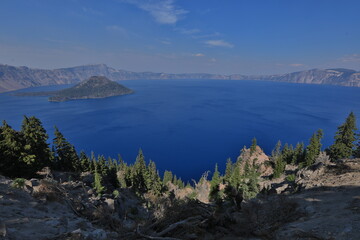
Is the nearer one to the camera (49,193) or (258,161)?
(49,193)

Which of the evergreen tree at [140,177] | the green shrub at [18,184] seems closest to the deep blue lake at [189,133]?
the evergreen tree at [140,177]

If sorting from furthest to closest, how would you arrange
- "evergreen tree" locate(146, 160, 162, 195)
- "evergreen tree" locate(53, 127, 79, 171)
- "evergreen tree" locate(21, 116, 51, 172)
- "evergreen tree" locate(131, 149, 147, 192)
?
"evergreen tree" locate(131, 149, 147, 192), "evergreen tree" locate(146, 160, 162, 195), "evergreen tree" locate(53, 127, 79, 171), "evergreen tree" locate(21, 116, 51, 172)

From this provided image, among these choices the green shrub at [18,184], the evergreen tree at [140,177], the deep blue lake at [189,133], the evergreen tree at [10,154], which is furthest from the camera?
the deep blue lake at [189,133]

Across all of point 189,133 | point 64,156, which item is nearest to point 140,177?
point 64,156

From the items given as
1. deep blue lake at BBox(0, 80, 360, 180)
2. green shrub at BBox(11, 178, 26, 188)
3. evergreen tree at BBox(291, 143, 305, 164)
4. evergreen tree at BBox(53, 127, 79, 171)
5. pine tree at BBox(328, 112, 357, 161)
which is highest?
green shrub at BBox(11, 178, 26, 188)

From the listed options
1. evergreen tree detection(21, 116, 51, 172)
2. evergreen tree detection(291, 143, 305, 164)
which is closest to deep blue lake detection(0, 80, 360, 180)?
evergreen tree detection(291, 143, 305, 164)

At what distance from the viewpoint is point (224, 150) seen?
360ft

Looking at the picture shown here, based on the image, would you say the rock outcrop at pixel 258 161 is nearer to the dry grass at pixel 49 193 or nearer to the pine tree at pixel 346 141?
the pine tree at pixel 346 141

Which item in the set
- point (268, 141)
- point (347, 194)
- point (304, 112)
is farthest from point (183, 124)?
point (347, 194)

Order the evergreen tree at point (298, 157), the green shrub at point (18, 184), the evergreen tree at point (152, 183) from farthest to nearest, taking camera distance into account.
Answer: the evergreen tree at point (298, 157)
the evergreen tree at point (152, 183)
the green shrub at point (18, 184)

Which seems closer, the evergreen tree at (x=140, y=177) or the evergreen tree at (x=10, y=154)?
the evergreen tree at (x=10, y=154)

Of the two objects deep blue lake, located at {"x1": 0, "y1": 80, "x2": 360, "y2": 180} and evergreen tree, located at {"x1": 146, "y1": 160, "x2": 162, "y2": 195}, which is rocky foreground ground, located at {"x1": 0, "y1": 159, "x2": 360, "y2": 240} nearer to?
evergreen tree, located at {"x1": 146, "y1": 160, "x2": 162, "y2": 195}

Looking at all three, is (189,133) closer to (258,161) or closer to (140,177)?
(258,161)


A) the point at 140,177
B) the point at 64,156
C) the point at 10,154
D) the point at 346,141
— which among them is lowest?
the point at 140,177
